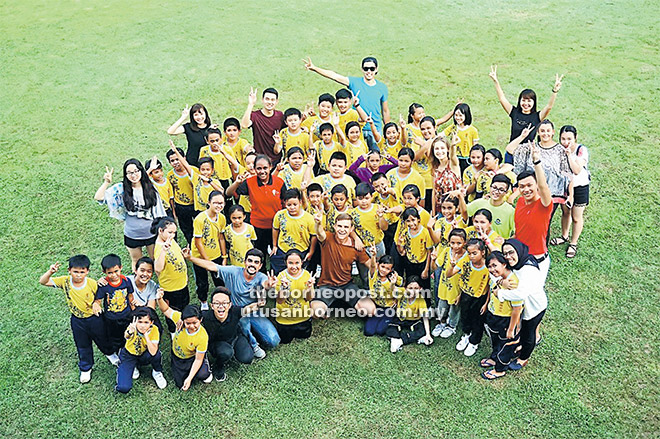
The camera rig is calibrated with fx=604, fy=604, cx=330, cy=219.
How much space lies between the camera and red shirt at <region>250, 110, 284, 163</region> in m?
7.48

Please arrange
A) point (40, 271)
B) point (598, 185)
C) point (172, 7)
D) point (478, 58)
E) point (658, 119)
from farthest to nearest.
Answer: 1. point (172, 7)
2. point (478, 58)
3. point (658, 119)
4. point (598, 185)
5. point (40, 271)

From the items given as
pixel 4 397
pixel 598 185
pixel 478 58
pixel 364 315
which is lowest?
pixel 4 397

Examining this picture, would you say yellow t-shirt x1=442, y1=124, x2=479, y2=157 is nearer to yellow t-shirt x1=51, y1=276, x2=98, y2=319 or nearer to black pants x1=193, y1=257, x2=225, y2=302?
black pants x1=193, y1=257, x2=225, y2=302

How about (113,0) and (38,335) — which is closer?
(38,335)

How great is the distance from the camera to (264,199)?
6.40m

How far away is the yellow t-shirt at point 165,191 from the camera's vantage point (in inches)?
260

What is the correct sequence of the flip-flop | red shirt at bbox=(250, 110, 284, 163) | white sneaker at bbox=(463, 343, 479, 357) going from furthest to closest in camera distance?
1. red shirt at bbox=(250, 110, 284, 163)
2. white sneaker at bbox=(463, 343, 479, 357)
3. the flip-flop

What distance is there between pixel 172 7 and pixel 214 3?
1.05 metres

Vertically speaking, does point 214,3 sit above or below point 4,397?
above

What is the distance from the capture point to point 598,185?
8.23 meters

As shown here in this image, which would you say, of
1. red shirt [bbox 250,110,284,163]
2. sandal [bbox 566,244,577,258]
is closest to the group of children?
red shirt [bbox 250,110,284,163]

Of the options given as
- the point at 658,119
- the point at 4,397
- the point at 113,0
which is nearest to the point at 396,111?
the point at 658,119

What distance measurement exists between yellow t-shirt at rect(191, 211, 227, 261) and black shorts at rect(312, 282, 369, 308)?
1110 millimetres

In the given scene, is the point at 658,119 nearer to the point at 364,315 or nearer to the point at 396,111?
the point at 396,111
